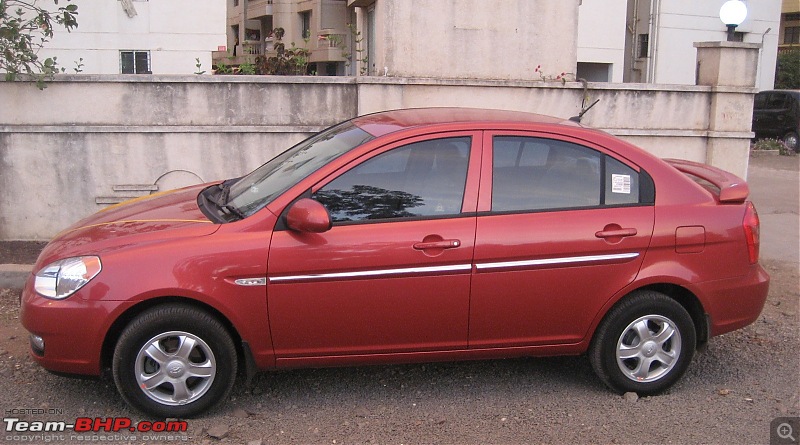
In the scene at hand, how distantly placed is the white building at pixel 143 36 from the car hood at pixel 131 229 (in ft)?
40.4

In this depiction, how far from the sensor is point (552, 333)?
15.0 feet

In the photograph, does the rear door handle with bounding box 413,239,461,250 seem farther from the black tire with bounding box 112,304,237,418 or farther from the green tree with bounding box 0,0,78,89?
the green tree with bounding box 0,0,78,89

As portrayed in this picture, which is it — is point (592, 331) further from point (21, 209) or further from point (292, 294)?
point (21, 209)

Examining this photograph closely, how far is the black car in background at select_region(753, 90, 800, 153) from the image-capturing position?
66.4 feet

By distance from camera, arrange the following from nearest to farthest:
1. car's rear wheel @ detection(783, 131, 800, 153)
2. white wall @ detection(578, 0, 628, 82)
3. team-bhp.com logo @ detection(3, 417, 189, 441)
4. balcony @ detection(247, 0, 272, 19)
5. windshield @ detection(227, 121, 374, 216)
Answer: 1. team-bhp.com logo @ detection(3, 417, 189, 441)
2. windshield @ detection(227, 121, 374, 216)
3. car's rear wheel @ detection(783, 131, 800, 153)
4. white wall @ detection(578, 0, 628, 82)
5. balcony @ detection(247, 0, 272, 19)

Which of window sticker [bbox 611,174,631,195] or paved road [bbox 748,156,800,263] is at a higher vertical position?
window sticker [bbox 611,174,631,195]

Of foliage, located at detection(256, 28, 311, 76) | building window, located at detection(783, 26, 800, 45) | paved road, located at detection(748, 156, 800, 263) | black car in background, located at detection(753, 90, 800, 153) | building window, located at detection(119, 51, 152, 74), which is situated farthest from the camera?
building window, located at detection(783, 26, 800, 45)

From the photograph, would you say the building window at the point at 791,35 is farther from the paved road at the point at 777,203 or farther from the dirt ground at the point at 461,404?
the dirt ground at the point at 461,404

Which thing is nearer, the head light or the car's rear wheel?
the head light

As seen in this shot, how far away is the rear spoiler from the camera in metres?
4.72

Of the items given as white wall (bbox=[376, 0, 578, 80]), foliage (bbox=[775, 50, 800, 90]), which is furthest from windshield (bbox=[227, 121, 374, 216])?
foliage (bbox=[775, 50, 800, 90])

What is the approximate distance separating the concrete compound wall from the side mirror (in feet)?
12.5

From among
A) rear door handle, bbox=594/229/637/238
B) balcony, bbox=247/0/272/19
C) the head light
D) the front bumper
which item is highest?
balcony, bbox=247/0/272/19

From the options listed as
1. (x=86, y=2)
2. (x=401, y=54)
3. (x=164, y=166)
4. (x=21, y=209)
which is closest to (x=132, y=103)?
(x=164, y=166)
